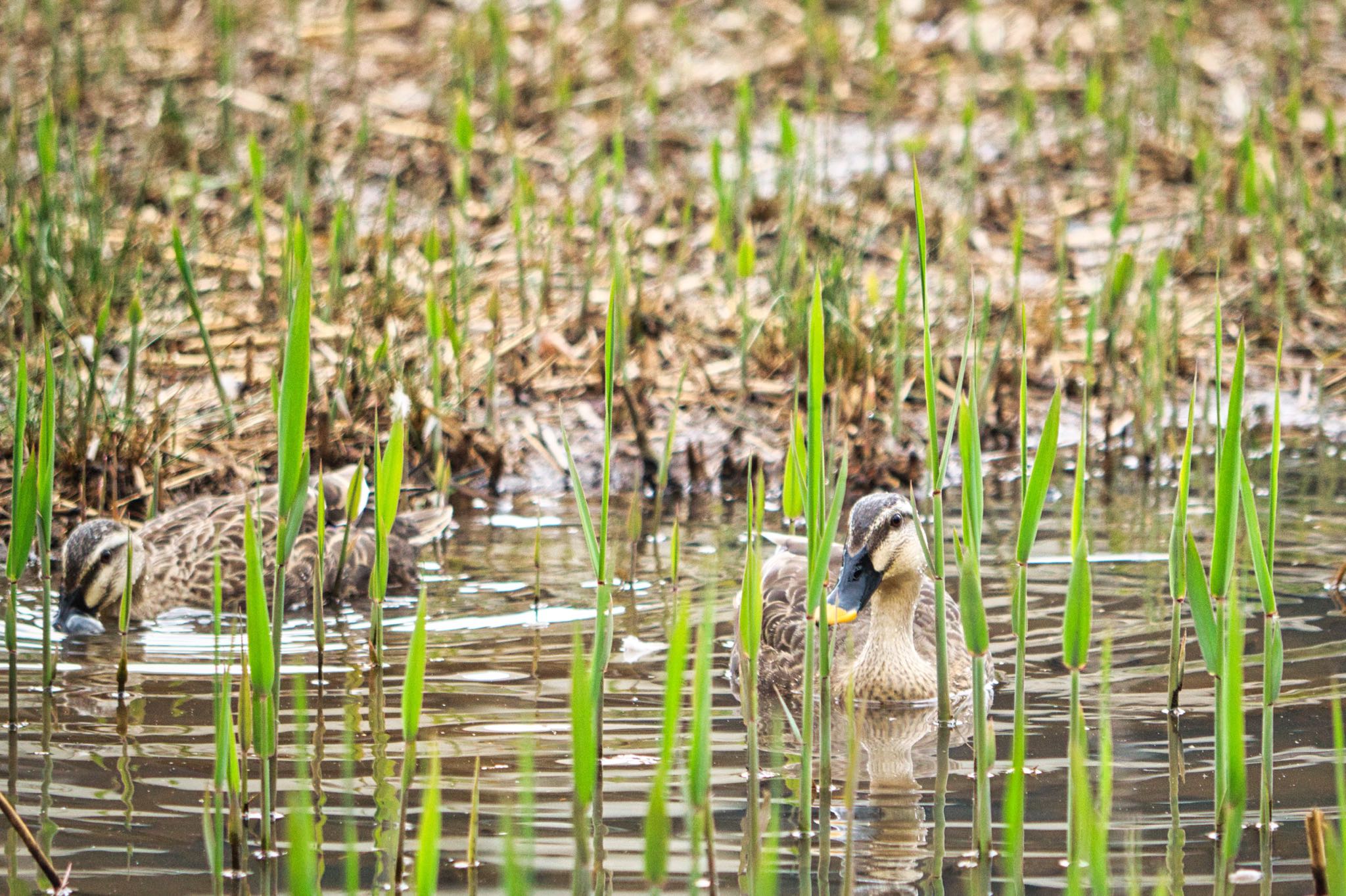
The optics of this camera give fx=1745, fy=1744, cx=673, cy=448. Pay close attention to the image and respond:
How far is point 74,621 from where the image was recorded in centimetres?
553

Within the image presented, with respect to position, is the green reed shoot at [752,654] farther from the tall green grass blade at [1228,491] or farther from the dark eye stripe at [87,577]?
the dark eye stripe at [87,577]

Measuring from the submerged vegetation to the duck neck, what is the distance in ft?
0.36

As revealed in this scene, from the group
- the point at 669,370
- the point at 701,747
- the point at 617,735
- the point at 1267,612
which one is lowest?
the point at 617,735

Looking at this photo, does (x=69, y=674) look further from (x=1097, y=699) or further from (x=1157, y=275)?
(x=1157, y=275)

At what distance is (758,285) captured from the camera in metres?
8.77

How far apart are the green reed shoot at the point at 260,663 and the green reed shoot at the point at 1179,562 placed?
168 cm

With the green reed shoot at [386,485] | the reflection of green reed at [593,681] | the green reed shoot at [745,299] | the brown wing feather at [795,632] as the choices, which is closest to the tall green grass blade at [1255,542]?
the reflection of green reed at [593,681]

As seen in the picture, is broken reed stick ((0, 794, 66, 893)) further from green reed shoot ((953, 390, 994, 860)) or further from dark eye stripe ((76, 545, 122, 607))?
dark eye stripe ((76, 545, 122, 607))

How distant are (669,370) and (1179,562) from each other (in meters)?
4.38

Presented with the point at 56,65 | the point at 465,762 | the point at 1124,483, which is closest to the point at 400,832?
the point at 465,762

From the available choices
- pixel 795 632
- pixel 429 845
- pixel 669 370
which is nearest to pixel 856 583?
pixel 795 632

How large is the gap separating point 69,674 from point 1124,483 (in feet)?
13.8

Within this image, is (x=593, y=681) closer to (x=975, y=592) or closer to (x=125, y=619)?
(x=975, y=592)

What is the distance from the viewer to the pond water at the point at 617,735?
3.57 m
